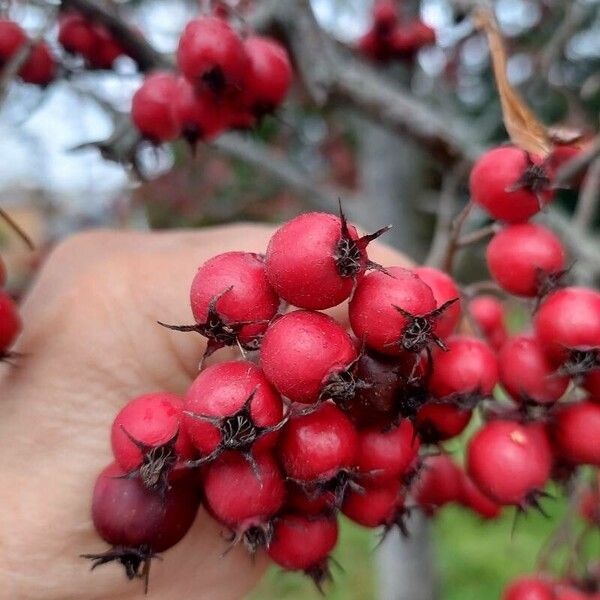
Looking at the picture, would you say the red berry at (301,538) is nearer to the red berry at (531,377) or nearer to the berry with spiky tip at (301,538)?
the berry with spiky tip at (301,538)

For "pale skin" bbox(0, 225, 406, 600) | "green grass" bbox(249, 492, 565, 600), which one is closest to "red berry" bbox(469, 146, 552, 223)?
"pale skin" bbox(0, 225, 406, 600)

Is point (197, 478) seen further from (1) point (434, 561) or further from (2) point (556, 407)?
(1) point (434, 561)

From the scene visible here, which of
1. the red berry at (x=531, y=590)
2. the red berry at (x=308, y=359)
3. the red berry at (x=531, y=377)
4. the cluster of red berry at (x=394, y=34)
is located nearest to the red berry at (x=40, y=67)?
the red berry at (x=308, y=359)

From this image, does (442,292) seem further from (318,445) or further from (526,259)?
(318,445)

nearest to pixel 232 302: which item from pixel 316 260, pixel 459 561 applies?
pixel 316 260

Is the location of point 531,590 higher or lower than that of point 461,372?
lower

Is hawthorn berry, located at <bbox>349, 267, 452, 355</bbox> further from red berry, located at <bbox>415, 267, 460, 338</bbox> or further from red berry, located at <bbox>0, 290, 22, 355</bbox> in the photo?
red berry, located at <bbox>0, 290, 22, 355</bbox>
